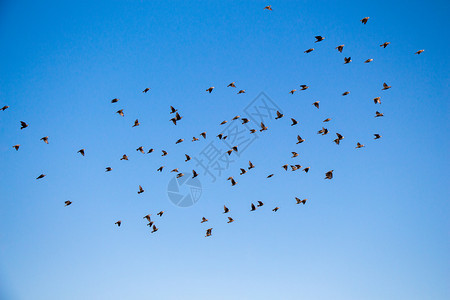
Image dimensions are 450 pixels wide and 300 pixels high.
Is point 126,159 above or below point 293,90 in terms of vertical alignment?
above

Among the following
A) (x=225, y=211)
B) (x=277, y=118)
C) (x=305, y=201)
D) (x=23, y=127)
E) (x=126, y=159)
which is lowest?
(x=305, y=201)

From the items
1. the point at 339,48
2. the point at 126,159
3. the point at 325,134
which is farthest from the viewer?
the point at 126,159

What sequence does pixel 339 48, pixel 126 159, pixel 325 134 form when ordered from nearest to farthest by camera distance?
pixel 339 48 < pixel 325 134 < pixel 126 159

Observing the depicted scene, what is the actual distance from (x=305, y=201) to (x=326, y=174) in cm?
371

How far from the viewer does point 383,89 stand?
32.9 meters

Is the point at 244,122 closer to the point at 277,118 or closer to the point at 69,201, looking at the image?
the point at 277,118

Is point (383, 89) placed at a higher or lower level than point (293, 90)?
lower

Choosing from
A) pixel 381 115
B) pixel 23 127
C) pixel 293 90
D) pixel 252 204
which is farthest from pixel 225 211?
pixel 23 127

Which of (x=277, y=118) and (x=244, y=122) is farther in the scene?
(x=244, y=122)

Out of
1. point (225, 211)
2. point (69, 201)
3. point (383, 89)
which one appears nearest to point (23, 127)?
point (69, 201)

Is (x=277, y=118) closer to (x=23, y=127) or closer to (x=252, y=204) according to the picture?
(x=252, y=204)

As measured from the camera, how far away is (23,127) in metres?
34.1

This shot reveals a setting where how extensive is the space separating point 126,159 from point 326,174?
737 inches

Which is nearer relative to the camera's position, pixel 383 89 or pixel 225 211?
pixel 383 89
